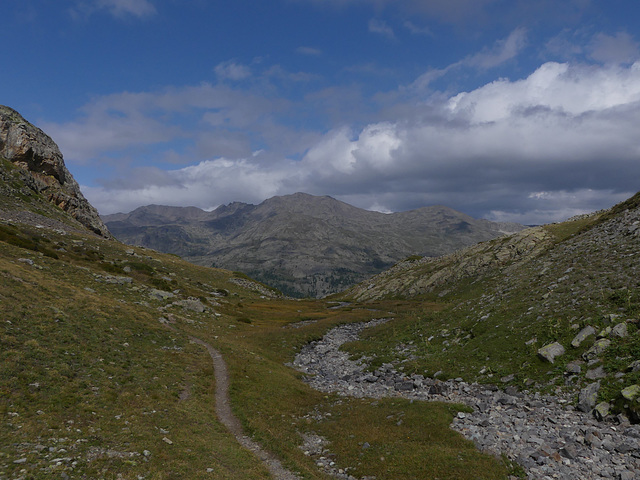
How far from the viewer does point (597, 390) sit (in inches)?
732

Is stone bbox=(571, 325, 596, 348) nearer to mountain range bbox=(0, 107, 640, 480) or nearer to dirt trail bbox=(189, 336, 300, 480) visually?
mountain range bbox=(0, 107, 640, 480)

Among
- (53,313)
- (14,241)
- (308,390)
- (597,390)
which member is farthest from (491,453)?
(14,241)

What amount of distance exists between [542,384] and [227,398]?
24.9 m

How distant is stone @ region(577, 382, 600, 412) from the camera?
18.1 meters

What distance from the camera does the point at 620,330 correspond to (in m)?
21.8

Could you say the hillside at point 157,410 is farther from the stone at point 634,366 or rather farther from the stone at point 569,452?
the stone at point 634,366

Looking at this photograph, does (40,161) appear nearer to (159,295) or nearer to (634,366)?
(159,295)

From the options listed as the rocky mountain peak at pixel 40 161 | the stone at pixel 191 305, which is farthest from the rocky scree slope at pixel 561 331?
the rocky mountain peak at pixel 40 161

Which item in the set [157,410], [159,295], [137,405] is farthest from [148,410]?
[159,295]

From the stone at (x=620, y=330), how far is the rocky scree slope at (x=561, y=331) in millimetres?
51

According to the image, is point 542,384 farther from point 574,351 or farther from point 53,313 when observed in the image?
point 53,313

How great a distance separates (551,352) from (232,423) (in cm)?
2485

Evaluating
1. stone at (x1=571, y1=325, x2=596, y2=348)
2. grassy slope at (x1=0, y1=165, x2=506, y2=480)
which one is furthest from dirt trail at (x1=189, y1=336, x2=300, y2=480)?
stone at (x1=571, y1=325, x2=596, y2=348)

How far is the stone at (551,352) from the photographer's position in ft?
76.9
